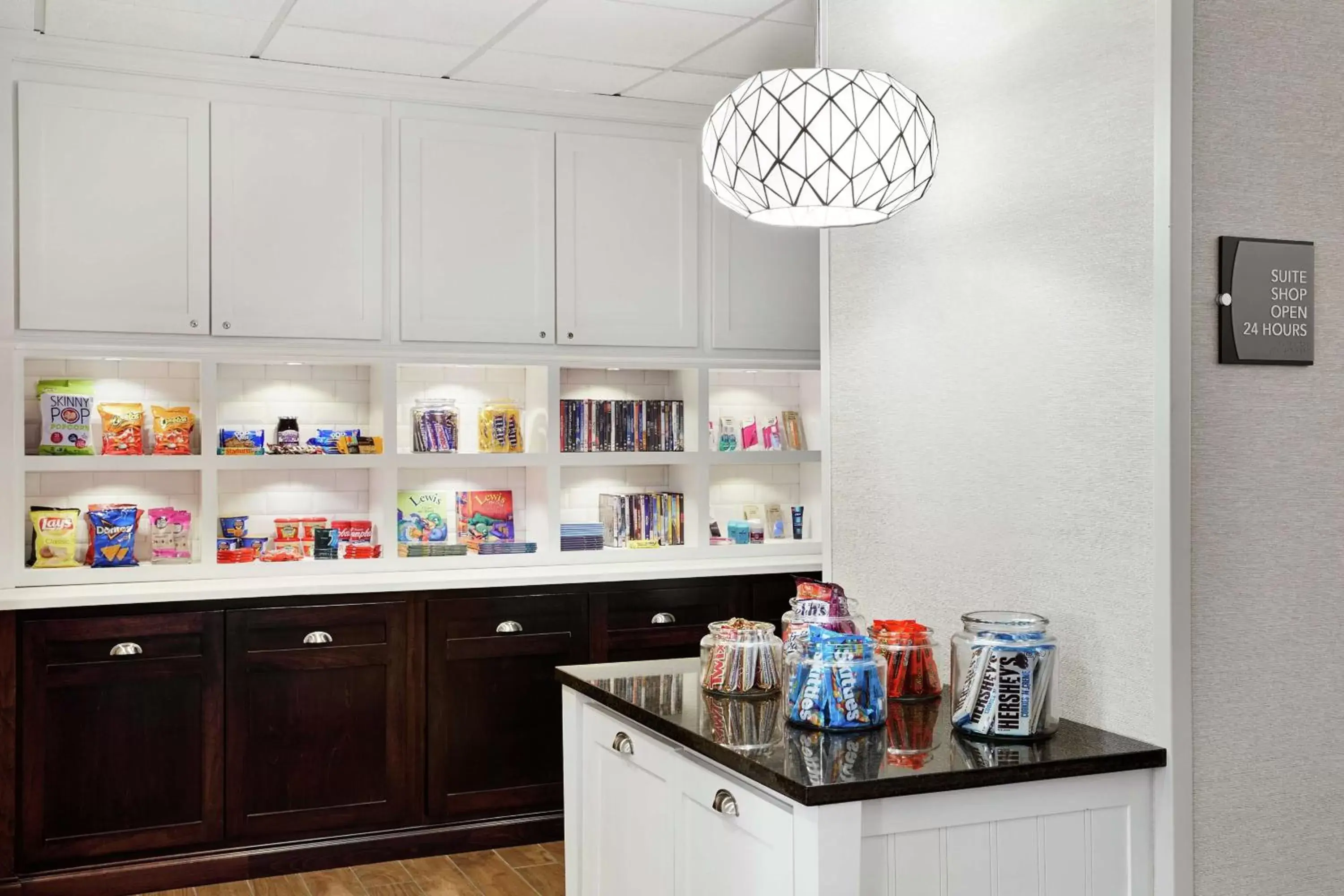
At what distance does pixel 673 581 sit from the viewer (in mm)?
4520

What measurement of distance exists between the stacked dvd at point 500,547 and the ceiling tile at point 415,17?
1.76 m

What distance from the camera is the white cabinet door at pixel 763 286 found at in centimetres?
484

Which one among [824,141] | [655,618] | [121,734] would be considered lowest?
[121,734]

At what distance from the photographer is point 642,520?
4.86 meters

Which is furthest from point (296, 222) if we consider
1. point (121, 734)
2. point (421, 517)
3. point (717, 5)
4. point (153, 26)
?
point (121, 734)

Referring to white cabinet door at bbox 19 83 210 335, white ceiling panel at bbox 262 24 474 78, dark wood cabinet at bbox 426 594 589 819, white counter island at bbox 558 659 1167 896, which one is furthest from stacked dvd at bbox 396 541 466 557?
white counter island at bbox 558 659 1167 896

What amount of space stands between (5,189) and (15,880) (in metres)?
2.09

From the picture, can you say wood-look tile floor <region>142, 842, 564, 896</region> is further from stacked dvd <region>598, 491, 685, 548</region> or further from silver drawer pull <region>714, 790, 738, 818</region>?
silver drawer pull <region>714, 790, 738, 818</region>

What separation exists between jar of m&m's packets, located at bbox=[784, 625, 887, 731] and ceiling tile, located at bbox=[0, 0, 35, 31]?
3.01 metres

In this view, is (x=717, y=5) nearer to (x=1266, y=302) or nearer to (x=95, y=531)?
(x=1266, y=302)

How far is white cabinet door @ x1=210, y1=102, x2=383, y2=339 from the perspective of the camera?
4145 mm

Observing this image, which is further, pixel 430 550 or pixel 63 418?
pixel 430 550

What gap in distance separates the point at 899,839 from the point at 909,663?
1.69ft

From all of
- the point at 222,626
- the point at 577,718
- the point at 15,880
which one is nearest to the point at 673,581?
the point at 222,626
